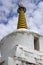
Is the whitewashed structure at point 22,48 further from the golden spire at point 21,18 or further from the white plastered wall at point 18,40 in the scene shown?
the golden spire at point 21,18

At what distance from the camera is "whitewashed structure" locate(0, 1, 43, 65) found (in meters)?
28.9

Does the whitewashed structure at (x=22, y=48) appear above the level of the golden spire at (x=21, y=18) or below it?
below

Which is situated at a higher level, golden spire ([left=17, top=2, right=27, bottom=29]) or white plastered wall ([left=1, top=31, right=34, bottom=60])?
golden spire ([left=17, top=2, right=27, bottom=29])

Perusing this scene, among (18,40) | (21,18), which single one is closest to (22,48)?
(18,40)

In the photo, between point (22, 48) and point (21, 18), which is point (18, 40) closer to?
point (22, 48)

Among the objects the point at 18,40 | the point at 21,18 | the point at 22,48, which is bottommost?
the point at 22,48

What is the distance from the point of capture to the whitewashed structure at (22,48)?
28.9 m

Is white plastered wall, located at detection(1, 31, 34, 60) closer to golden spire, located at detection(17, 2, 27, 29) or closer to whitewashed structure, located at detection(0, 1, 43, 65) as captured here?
whitewashed structure, located at detection(0, 1, 43, 65)

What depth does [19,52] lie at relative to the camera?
29.1 meters

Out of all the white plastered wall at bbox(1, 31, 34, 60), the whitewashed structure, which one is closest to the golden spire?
the whitewashed structure

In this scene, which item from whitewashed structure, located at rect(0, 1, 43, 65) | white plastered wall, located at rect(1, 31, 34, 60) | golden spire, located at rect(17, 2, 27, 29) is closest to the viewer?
whitewashed structure, located at rect(0, 1, 43, 65)

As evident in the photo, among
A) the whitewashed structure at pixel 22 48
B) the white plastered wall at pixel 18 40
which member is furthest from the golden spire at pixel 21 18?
the white plastered wall at pixel 18 40

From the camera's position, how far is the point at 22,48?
29.5m

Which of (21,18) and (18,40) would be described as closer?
(18,40)
